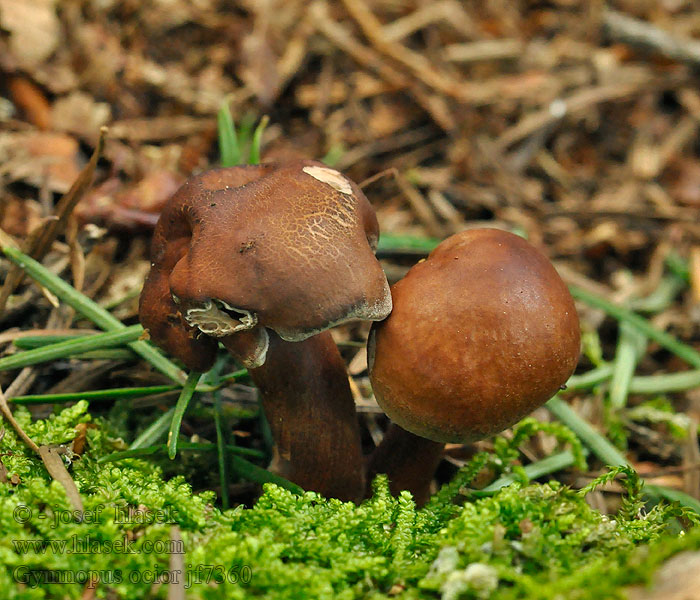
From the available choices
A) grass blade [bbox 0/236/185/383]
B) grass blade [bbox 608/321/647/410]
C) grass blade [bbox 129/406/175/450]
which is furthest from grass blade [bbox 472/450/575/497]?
grass blade [bbox 0/236/185/383]

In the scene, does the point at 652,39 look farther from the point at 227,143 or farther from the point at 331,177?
the point at 331,177

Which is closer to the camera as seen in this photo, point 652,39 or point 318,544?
point 318,544

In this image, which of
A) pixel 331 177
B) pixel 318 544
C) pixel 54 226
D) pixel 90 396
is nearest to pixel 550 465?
pixel 318 544

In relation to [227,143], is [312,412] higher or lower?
lower

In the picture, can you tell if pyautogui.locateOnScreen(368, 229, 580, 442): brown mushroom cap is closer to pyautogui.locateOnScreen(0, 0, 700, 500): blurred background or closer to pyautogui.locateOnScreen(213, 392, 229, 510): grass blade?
pyautogui.locateOnScreen(213, 392, 229, 510): grass blade

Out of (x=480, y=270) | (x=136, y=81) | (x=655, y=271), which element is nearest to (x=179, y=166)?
(x=136, y=81)

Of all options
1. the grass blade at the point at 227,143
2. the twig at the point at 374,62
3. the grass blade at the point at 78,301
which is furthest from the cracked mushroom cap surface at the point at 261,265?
the twig at the point at 374,62
